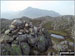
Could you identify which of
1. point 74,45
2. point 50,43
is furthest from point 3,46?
point 74,45

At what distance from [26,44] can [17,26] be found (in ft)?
26.3

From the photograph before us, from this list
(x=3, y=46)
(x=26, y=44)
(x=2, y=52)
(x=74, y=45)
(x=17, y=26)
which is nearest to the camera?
(x=2, y=52)

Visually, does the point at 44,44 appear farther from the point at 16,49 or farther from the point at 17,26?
the point at 17,26

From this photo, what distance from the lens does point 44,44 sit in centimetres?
3167

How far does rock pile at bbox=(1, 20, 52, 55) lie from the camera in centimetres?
2836

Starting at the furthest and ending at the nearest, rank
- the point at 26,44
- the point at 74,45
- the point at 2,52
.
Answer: the point at 74,45 < the point at 26,44 < the point at 2,52

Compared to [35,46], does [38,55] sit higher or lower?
lower

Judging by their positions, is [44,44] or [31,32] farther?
[31,32]

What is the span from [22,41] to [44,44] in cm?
610

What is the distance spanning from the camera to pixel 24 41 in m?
31.3

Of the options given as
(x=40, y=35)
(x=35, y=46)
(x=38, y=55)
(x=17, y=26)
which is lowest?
(x=38, y=55)

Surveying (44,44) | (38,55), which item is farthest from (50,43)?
(38,55)

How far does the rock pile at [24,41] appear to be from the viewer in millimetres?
28359

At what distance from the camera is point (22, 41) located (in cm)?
3102
